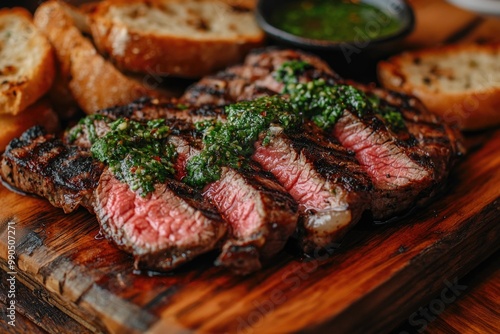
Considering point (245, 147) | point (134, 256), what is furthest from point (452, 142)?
point (134, 256)

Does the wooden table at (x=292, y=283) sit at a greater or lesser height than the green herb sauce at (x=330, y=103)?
lesser

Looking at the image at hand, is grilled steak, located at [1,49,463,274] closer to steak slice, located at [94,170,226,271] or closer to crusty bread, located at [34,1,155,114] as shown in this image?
steak slice, located at [94,170,226,271]

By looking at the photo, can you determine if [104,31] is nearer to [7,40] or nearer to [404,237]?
[7,40]

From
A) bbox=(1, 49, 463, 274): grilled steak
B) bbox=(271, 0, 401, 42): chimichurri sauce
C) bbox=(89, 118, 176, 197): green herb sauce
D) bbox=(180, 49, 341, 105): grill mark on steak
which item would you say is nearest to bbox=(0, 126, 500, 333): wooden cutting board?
bbox=(1, 49, 463, 274): grilled steak

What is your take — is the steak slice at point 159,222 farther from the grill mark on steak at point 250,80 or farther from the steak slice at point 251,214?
the grill mark on steak at point 250,80

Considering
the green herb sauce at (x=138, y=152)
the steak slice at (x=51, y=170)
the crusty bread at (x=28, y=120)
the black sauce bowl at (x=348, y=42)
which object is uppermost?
the black sauce bowl at (x=348, y=42)

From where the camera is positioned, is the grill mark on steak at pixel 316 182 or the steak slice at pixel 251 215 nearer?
the steak slice at pixel 251 215

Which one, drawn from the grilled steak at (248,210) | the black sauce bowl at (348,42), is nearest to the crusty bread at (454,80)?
the black sauce bowl at (348,42)
